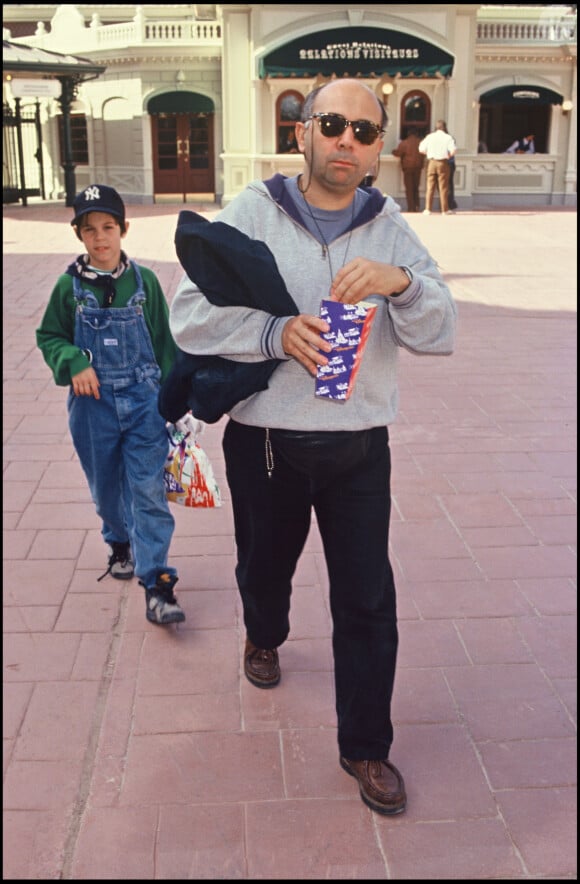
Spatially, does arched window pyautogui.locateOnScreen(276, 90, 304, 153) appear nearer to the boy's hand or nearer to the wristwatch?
the boy's hand

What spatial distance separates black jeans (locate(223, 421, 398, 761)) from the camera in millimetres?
2729

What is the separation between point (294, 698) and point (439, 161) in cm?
1989

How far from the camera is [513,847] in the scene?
8.73 ft

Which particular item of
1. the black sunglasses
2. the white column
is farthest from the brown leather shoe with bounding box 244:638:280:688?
the white column

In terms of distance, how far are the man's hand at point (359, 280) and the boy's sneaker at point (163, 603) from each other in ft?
5.94

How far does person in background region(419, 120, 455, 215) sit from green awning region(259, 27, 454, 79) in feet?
5.26

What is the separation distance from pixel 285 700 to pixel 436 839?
2.68ft

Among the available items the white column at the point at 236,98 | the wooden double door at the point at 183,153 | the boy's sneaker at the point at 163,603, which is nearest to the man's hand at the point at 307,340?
the boy's sneaker at the point at 163,603

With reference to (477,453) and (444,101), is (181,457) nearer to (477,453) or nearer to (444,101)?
(477,453)

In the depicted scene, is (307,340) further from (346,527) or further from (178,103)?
(178,103)

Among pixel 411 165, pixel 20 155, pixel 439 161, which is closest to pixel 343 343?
pixel 439 161

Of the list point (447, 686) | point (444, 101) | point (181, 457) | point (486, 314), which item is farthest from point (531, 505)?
point (444, 101)

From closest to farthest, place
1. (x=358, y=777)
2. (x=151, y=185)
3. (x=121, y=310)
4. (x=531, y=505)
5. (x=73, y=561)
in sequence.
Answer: (x=358, y=777), (x=121, y=310), (x=73, y=561), (x=531, y=505), (x=151, y=185)

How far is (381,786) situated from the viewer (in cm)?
281
